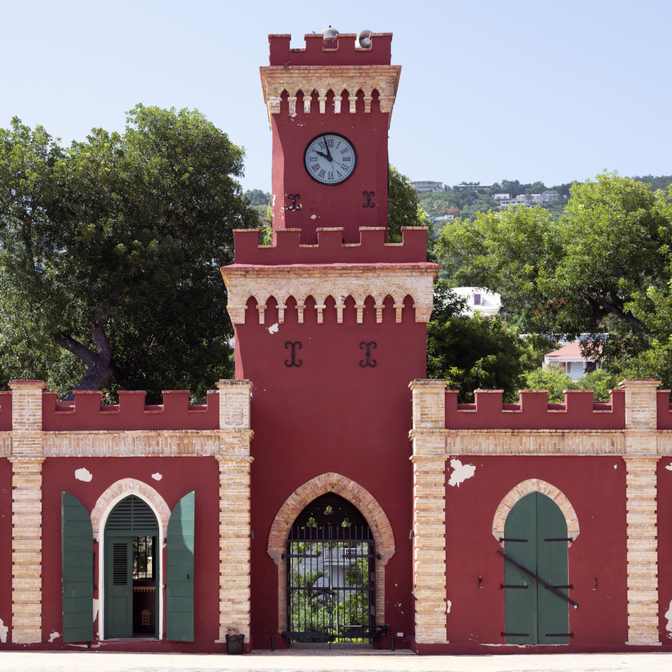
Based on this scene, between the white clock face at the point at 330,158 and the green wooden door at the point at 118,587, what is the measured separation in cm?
860

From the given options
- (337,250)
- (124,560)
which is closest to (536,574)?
(337,250)

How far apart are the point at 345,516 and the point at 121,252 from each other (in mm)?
12267

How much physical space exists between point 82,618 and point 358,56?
42.2 feet

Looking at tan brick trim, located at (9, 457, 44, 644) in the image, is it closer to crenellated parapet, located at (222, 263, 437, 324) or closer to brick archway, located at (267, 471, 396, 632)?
brick archway, located at (267, 471, 396, 632)

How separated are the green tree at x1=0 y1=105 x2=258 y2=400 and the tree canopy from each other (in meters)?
10.0

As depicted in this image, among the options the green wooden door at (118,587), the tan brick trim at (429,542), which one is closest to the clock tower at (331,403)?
the tan brick trim at (429,542)

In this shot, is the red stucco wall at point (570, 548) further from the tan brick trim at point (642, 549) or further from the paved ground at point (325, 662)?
the paved ground at point (325, 662)

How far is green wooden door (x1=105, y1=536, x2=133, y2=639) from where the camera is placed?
1722 centimetres

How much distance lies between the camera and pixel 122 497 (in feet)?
56.9

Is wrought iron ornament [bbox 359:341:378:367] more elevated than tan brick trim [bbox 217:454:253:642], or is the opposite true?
wrought iron ornament [bbox 359:341:378:367]

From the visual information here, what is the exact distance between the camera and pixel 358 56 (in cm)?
2023

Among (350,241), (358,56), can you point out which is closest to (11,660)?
(350,241)

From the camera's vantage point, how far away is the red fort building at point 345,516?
671 inches

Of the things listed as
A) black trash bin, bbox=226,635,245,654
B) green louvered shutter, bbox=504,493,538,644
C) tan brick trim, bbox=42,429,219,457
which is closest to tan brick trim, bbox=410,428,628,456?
green louvered shutter, bbox=504,493,538,644
